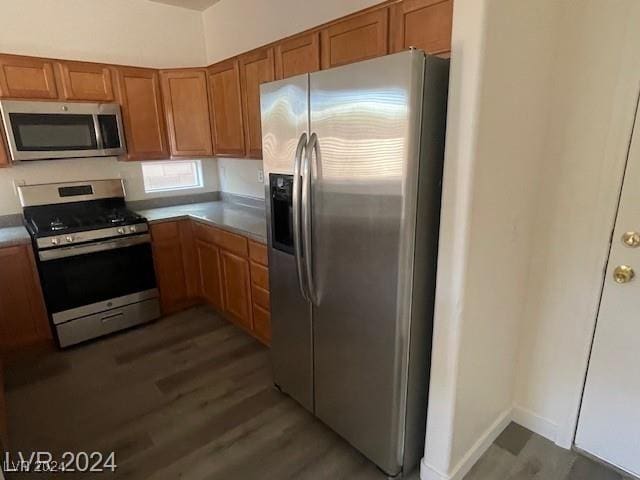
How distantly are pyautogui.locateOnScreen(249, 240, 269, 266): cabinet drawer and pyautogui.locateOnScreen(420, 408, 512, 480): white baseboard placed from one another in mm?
1499

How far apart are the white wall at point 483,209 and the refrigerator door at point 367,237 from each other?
138mm

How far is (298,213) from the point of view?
1686mm

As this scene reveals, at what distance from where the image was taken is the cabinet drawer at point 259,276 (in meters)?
2.57

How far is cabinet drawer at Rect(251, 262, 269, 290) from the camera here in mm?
2572

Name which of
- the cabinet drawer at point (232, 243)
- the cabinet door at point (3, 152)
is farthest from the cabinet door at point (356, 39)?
the cabinet door at point (3, 152)

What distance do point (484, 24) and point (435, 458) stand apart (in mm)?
1704

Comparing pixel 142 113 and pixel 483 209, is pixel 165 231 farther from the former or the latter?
pixel 483 209

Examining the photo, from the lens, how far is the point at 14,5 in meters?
2.79

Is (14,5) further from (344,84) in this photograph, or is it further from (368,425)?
(368,425)

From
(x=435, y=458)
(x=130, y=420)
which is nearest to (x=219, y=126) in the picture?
(x=130, y=420)

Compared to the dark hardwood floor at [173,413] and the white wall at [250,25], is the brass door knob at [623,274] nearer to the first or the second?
the dark hardwood floor at [173,413]

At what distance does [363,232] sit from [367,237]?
3 centimetres

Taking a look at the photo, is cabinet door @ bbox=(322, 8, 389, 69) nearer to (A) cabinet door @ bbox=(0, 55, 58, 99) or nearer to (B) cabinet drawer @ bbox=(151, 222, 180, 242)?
(B) cabinet drawer @ bbox=(151, 222, 180, 242)

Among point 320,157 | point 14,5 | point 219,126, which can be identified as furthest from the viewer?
point 219,126
